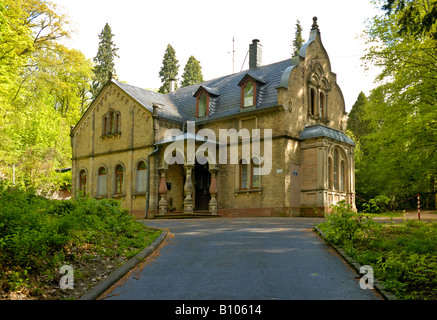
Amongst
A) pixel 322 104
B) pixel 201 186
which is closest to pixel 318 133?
pixel 322 104

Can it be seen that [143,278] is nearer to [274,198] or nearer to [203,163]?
[274,198]

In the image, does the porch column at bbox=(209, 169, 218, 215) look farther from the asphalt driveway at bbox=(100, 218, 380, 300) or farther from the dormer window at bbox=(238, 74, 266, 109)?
the asphalt driveway at bbox=(100, 218, 380, 300)

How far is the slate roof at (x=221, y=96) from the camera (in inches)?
1008

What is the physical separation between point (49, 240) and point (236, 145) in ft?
60.1

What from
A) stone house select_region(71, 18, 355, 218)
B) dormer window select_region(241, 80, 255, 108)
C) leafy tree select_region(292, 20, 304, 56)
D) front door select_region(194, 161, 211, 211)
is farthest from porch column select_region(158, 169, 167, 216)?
leafy tree select_region(292, 20, 304, 56)

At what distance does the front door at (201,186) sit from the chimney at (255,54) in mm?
8153

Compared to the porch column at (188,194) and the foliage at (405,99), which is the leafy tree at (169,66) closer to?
the porch column at (188,194)

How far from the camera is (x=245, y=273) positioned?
7516mm

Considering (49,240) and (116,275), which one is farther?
(49,240)

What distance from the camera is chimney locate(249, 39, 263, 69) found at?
99.7ft

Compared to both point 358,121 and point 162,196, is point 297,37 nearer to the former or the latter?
point 358,121

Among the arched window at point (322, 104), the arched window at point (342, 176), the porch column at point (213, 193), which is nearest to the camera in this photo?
the porch column at point (213, 193)

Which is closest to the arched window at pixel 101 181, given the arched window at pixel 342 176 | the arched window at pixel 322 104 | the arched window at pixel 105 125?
the arched window at pixel 105 125
